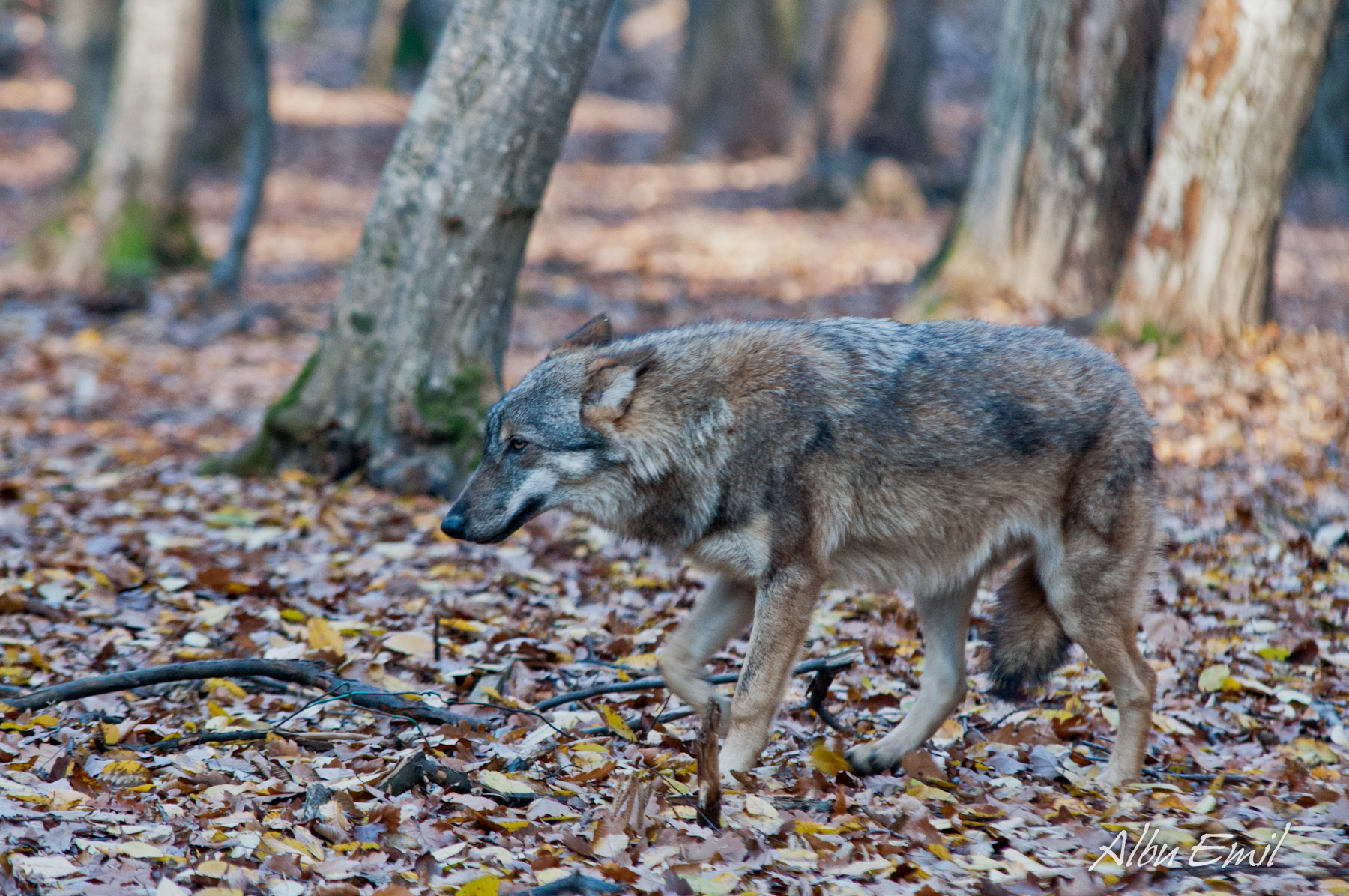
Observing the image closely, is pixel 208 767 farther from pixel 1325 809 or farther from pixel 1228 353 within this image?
pixel 1228 353

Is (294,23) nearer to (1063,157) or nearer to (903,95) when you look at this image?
(903,95)

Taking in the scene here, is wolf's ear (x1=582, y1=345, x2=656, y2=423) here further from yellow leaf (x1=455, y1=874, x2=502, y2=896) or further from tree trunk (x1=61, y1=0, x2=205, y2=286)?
tree trunk (x1=61, y1=0, x2=205, y2=286)

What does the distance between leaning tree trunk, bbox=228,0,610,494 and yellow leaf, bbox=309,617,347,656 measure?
2.29 metres

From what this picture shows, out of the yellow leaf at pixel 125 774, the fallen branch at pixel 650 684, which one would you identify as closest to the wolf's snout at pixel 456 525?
the fallen branch at pixel 650 684

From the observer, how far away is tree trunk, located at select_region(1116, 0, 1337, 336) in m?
9.69

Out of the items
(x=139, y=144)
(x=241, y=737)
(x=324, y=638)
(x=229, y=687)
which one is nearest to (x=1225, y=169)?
(x=324, y=638)

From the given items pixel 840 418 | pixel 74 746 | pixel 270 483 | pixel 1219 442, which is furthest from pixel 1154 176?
pixel 74 746

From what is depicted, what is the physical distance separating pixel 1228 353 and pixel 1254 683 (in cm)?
515

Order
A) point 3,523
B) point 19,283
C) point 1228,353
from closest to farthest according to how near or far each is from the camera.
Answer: point 3,523 → point 1228,353 → point 19,283

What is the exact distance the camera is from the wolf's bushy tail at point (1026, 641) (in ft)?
15.8

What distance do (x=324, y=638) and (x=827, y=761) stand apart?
2.38 metres

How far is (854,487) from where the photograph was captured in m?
4.71

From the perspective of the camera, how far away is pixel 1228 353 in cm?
984

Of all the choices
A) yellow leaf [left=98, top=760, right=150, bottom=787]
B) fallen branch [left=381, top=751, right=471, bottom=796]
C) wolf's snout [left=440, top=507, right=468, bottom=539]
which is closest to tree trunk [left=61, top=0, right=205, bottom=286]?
wolf's snout [left=440, top=507, right=468, bottom=539]
